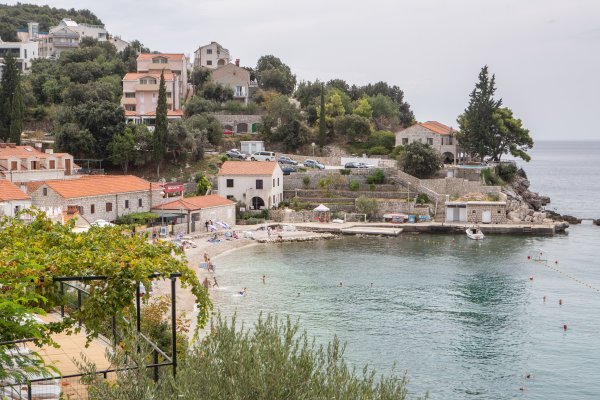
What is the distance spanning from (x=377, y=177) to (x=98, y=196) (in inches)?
1023

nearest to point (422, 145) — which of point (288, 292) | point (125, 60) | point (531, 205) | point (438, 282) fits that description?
point (531, 205)

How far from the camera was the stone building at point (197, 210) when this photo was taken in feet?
165

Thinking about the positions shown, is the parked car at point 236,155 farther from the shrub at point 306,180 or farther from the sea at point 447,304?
the sea at point 447,304

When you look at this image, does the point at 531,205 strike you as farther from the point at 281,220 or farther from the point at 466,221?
the point at 281,220

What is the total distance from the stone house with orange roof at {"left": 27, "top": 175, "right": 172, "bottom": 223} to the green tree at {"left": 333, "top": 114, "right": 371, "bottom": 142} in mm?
26672

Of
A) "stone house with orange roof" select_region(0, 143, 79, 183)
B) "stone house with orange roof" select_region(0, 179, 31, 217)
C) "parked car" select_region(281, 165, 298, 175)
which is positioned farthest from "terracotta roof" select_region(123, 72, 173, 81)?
"stone house with orange roof" select_region(0, 179, 31, 217)

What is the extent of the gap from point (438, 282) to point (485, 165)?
3071 centimetres

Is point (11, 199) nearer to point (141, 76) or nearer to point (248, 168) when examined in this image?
point (248, 168)

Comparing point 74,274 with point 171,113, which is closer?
point 74,274

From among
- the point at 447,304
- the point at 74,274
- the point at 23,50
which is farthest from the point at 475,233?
the point at 23,50

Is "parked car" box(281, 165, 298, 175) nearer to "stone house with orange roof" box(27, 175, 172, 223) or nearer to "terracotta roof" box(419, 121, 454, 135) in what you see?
"stone house with orange roof" box(27, 175, 172, 223)

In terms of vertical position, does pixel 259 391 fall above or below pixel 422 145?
below

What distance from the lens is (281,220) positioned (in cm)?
5841

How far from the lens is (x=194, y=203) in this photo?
5144 cm
